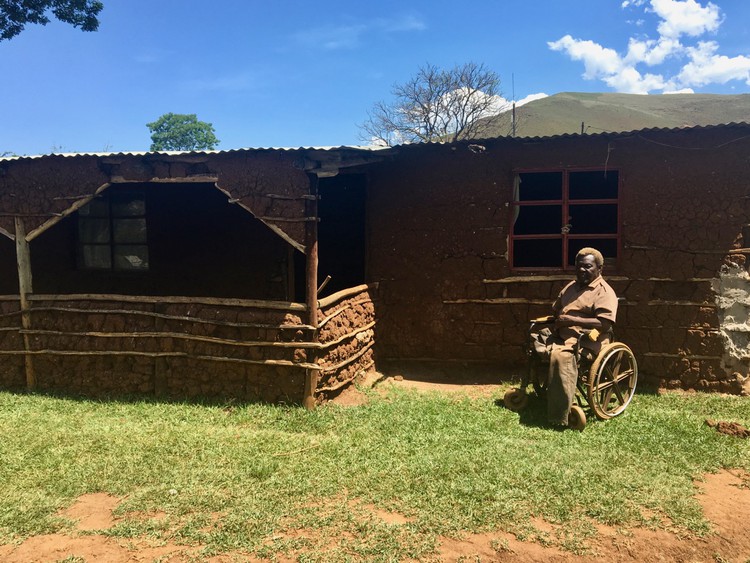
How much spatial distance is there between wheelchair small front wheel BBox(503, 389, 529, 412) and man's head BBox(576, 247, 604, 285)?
1454 millimetres

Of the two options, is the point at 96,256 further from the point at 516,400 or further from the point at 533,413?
the point at 533,413

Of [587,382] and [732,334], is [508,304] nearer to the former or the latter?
[587,382]

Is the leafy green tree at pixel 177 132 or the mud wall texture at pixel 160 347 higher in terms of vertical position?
the leafy green tree at pixel 177 132

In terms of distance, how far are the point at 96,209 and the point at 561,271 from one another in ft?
24.6

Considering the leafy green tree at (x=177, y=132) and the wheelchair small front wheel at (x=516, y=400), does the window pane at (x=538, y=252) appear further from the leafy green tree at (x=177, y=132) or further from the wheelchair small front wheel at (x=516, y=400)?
the leafy green tree at (x=177, y=132)

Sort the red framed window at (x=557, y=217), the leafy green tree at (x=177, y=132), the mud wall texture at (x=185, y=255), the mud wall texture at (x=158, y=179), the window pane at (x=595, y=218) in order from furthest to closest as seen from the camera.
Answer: the leafy green tree at (x=177, y=132) → the window pane at (x=595, y=218) → the red framed window at (x=557, y=217) → the mud wall texture at (x=185, y=255) → the mud wall texture at (x=158, y=179)

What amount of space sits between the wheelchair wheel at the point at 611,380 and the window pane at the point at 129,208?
729 cm

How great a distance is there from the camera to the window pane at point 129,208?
26.7 ft

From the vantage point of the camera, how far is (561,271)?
659 centimetres

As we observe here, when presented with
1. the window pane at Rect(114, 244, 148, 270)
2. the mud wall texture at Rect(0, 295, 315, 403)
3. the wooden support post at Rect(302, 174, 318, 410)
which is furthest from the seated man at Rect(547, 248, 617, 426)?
the window pane at Rect(114, 244, 148, 270)

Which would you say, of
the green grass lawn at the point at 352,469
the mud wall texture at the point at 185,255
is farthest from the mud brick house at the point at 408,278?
the mud wall texture at the point at 185,255

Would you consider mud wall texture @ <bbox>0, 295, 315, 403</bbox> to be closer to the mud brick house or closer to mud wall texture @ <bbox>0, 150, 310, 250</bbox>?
the mud brick house

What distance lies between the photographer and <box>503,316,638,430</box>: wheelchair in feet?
16.3

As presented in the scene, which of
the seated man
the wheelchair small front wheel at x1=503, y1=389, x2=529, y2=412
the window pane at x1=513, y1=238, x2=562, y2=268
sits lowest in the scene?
the wheelchair small front wheel at x1=503, y1=389, x2=529, y2=412
